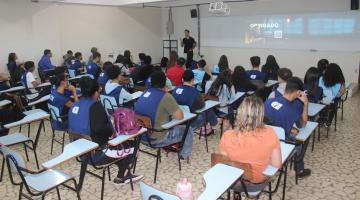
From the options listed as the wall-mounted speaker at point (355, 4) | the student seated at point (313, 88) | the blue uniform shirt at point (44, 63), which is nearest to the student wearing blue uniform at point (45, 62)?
the blue uniform shirt at point (44, 63)

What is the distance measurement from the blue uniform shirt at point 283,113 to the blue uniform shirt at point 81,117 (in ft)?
5.47

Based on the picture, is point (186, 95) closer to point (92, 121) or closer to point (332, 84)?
point (92, 121)

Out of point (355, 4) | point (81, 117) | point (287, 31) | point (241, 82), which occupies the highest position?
point (355, 4)

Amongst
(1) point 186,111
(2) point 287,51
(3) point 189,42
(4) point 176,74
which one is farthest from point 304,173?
(3) point 189,42

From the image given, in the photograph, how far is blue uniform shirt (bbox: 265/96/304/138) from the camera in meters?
2.85

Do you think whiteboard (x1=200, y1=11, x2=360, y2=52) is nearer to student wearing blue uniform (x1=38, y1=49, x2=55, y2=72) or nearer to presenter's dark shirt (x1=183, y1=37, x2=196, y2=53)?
presenter's dark shirt (x1=183, y1=37, x2=196, y2=53)

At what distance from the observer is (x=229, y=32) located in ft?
34.0

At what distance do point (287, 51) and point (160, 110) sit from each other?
697 cm

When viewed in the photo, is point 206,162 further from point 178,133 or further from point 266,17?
point 266,17

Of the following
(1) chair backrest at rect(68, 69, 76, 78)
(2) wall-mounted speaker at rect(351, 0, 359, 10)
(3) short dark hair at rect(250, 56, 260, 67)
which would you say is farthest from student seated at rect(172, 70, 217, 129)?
(2) wall-mounted speaker at rect(351, 0, 359, 10)

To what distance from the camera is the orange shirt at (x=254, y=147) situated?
205cm

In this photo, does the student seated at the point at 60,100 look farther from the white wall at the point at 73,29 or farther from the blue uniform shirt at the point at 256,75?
the white wall at the point at 73,29

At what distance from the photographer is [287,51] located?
30.0ft

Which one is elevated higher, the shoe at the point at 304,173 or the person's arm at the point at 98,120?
the person's arm at the point at 98,120
